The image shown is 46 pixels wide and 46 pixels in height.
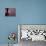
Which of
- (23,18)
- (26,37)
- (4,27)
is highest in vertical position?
(23,18)

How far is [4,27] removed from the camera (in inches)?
119

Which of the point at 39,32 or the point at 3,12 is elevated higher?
the point at 3,12

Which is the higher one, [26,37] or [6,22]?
[6,22]

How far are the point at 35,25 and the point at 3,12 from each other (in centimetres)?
83

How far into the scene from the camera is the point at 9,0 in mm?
3039

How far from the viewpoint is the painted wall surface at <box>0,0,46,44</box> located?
9.90 feet

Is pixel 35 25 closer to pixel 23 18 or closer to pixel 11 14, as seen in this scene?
pixel 23 18

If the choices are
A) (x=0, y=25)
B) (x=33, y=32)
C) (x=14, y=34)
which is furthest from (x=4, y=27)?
(x=33, y=32)

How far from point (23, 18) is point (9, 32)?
0.48 m

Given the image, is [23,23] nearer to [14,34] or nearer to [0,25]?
[14,34]

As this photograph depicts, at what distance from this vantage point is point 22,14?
305cm

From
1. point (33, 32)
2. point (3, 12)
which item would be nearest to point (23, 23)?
point (33, 32)

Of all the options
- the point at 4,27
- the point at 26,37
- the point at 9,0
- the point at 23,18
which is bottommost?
the point at 26,37

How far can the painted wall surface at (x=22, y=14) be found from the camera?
119 inches
